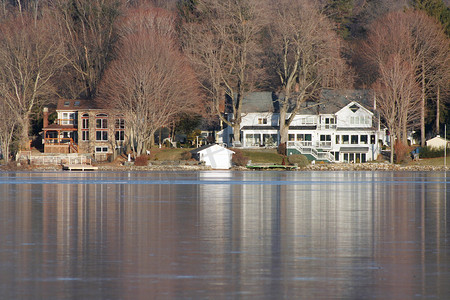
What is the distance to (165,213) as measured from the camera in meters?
26.9

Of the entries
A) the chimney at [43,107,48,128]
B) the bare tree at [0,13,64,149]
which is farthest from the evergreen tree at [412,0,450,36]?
the chimney at [43,107,48,128]

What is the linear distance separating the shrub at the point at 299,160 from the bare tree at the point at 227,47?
1008cm

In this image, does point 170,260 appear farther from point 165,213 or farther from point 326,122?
point 326,122

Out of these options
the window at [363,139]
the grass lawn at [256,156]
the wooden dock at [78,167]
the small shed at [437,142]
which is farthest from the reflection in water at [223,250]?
the window at [363,139]

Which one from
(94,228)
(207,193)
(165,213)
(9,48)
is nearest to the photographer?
(94,228)

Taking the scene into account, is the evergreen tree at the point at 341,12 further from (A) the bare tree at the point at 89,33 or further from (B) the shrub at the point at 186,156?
(B) the shrub at the point at 186,156

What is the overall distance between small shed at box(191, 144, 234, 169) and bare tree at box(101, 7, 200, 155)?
565cm

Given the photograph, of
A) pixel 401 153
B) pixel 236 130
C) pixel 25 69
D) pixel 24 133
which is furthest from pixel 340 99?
pixel 24 133

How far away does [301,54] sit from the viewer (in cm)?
9181

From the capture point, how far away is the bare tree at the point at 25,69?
87.1 metres

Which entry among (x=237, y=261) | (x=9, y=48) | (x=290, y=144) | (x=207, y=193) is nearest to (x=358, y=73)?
(x=290, y=144)

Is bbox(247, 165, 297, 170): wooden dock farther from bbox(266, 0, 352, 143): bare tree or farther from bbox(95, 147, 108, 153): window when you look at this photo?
bbox(95, 147, 108, 153): window

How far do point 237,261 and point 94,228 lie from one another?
7134 millimetres

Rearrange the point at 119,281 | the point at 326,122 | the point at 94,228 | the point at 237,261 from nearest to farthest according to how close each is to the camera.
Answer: the point at 119,281 → the point at 237,261 → the point at 94,228 → the point at 326,122
